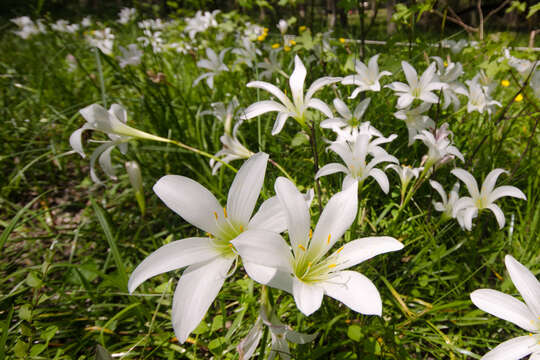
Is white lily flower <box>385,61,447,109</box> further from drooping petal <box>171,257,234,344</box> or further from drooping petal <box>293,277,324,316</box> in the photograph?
drooping petal <box>171,257,234,344</box>

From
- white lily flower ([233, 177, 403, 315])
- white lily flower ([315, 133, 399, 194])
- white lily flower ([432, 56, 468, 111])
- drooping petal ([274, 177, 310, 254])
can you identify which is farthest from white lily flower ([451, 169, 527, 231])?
drooping petal ([274, 177, 310, 254])

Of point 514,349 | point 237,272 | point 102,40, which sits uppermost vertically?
point 102,40

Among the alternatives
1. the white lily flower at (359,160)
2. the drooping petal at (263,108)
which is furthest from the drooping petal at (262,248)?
the drooping petal at (263,108)

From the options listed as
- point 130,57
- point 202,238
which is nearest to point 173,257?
point 202,238

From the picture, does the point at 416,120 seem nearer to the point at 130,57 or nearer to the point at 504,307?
the point at 504,307

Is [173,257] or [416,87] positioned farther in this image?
[416,87]

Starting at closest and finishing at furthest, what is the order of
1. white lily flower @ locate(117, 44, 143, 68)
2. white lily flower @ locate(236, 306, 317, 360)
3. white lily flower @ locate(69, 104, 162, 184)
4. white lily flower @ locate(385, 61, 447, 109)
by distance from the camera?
white lily flower @ locate(236, 306, 317, 360), white lily flower @ locate(69, 104, 162, 184), white lily flower @ locate(385, 61, 447, 109), white lily flower @ locate(117, 44, 143, 68)

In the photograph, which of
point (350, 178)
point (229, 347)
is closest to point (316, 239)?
point (350, 178)

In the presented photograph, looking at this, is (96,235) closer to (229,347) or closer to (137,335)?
(137,335)
